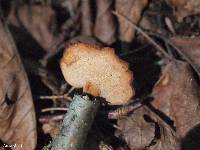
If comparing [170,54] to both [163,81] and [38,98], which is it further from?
[38,98]

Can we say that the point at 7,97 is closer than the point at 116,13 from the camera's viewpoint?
Yes

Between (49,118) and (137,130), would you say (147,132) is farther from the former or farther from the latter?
(49,118)

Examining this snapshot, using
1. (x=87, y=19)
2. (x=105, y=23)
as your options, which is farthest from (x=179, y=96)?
(x=87, y=19)

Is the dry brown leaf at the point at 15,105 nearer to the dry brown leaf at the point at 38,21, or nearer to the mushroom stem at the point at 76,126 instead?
the mushroom stem at the point at 76,126

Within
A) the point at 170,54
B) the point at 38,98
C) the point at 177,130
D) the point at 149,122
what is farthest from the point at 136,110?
the point at 38,98

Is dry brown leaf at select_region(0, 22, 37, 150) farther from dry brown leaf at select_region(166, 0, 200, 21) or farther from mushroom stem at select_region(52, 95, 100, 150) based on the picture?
dry brown leaf at select_region(166, 0, 200, 21)

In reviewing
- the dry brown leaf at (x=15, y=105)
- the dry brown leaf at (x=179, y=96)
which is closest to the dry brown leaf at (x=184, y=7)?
the dry brown leaf at (x=179, y=96)
